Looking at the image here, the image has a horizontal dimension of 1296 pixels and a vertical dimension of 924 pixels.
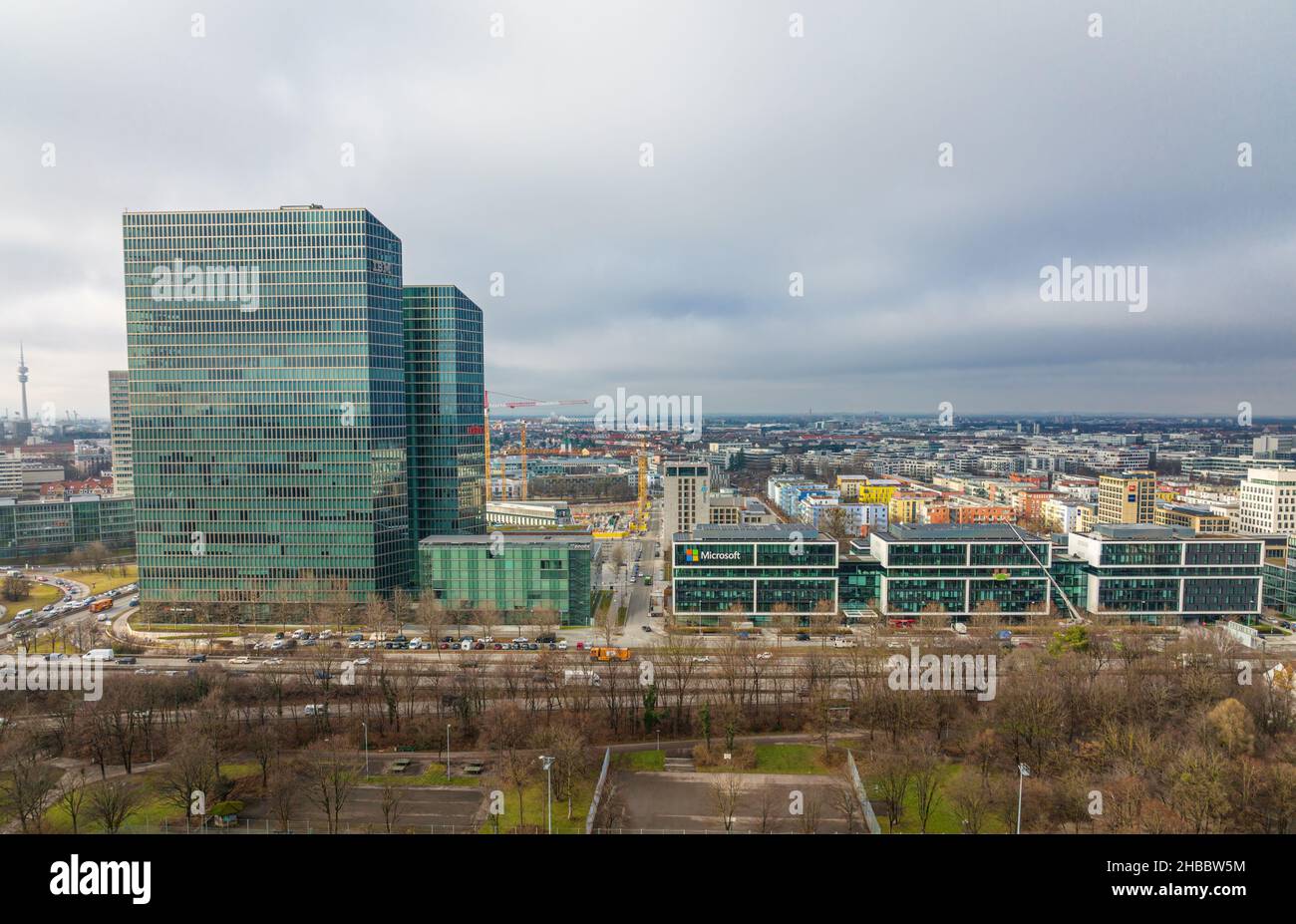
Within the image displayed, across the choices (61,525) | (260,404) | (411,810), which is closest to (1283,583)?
(411,810)

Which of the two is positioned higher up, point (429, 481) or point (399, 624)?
point (429, 481)

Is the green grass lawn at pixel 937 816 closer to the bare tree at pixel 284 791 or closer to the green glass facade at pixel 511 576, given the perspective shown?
the bare tree at pixel 284 791

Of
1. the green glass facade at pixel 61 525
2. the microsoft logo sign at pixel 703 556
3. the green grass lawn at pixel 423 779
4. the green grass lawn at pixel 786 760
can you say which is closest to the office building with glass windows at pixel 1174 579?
the microsoft logo sign at pixel 703 556

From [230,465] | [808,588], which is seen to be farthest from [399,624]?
[808,588]

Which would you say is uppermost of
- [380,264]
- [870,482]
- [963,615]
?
[380,264]

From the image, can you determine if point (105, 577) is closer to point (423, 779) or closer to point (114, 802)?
point (114, 802)
